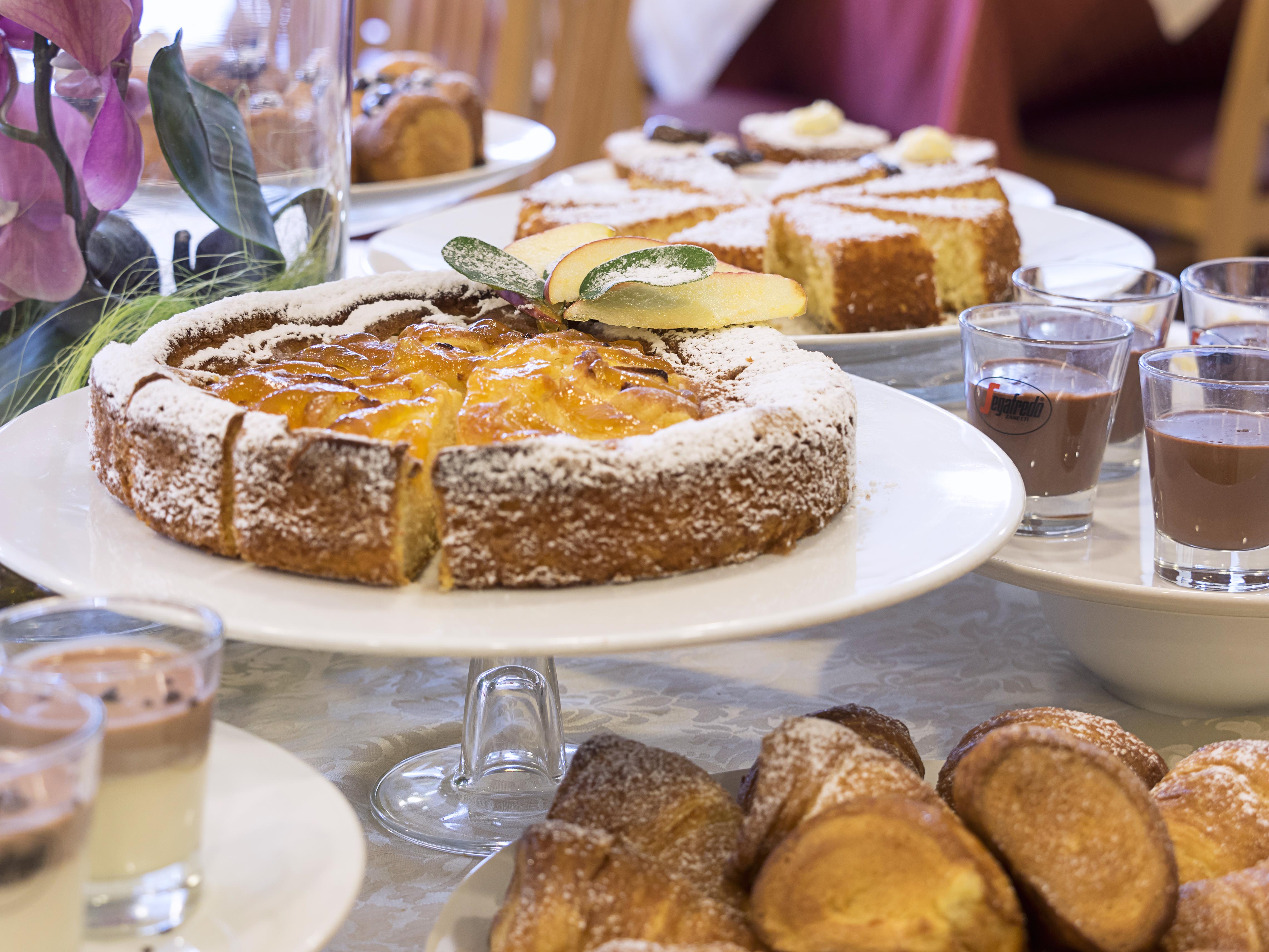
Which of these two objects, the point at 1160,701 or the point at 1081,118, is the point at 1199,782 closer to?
the point at 1160,701

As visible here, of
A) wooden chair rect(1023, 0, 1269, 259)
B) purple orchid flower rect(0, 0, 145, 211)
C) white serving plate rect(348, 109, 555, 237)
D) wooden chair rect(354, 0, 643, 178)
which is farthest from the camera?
wooden chair rect(354, 0, 643, 178)

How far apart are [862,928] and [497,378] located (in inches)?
21.9

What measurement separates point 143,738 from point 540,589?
32cm

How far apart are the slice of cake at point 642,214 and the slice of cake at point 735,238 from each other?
19 mm

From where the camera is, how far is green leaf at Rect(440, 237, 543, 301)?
1274mm

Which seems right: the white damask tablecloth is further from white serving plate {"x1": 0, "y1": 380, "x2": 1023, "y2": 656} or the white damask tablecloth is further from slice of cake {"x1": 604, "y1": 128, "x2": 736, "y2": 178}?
slice of cake {"x1": 604, "y1": 128, "x2": 736, "y2": 178}

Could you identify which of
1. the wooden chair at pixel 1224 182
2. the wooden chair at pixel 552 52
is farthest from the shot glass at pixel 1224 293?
the wooden chair at pixel 552 52

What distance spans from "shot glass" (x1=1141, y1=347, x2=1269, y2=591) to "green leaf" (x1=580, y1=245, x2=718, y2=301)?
0.44 m

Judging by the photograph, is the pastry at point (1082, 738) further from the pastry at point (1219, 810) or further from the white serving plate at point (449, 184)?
the white serving plate at point (449, 184)

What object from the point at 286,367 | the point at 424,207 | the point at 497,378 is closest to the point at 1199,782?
the point at 497,378

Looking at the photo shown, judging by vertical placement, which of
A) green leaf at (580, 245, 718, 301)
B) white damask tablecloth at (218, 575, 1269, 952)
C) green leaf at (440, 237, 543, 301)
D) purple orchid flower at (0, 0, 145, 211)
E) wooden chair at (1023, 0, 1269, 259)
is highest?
purple orchid flower at (0, 0, 145, 211)

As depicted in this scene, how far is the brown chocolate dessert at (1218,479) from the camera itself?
3.92ft

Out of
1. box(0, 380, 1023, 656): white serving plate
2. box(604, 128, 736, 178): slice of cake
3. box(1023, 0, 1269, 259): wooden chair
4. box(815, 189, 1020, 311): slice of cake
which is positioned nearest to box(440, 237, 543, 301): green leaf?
box(0, 380, 1023, 656): white serving plate

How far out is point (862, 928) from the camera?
2.52ft
